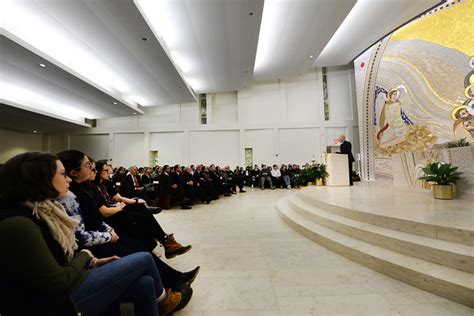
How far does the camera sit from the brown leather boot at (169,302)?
1422mm

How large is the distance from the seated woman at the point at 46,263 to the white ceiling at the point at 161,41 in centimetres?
488

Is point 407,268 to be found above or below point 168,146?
below

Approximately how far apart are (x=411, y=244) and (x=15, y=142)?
15.3 meters

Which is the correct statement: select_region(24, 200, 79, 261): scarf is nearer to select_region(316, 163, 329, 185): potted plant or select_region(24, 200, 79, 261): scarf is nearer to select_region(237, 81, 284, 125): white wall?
select_region(316, 163, 329, 185): potted plant

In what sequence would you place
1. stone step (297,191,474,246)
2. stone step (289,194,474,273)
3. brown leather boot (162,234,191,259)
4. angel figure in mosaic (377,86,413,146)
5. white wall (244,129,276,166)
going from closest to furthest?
stone step (289,194,474,273) < stone step (297,191,474,246) < brown leather boot (162,234,191,259) < angel figure in mosaic (377,86,413,146) < white wall (244,129,276,166)

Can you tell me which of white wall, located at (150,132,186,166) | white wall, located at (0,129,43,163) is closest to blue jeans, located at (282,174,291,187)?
white wall, located at (150,132,186,166)

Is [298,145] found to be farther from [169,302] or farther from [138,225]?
[169,302]

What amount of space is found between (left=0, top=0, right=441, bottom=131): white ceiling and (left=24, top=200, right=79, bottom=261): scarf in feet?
16.3

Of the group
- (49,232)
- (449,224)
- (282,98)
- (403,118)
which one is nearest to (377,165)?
(403,118)

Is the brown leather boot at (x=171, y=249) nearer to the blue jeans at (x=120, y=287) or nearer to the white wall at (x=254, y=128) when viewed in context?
the blue jeans at (x=120, y=287)

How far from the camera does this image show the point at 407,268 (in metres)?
1.88

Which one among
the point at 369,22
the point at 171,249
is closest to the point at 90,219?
the point at 171,249

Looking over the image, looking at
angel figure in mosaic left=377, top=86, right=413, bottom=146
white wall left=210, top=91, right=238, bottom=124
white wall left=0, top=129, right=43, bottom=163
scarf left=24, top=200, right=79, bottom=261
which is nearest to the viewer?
scarf left=24, top=200, right=79, bottom=261

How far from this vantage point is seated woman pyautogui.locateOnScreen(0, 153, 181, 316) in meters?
0.77
